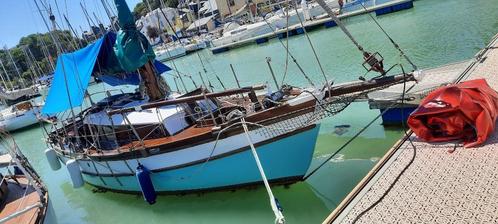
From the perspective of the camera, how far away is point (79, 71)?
40.8 ft

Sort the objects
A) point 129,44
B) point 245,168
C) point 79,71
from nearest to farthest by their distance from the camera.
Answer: point 245,168, point 129,44, point 79,71

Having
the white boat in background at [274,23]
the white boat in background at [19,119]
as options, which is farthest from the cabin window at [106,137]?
the white boat in background at [274,23]

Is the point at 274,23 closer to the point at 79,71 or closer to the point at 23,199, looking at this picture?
the point at 79,71

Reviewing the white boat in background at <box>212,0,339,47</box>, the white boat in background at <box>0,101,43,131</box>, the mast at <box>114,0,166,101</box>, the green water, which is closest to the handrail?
the mast at <box>114,0,166,101</box>

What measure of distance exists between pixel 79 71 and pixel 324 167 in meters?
7.84

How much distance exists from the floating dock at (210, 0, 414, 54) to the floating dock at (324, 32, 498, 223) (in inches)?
1157

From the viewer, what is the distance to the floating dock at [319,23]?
42031 mm

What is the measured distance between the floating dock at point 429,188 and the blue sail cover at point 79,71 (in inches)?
358

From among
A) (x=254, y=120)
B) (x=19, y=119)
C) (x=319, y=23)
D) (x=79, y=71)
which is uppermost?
(x=79, y=71)

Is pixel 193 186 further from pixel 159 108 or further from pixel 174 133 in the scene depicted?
pixel 159 108

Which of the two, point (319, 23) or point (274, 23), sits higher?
point (274, 23)

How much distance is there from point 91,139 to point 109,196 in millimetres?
1982

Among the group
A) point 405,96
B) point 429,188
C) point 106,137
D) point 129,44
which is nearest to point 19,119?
point 106,137

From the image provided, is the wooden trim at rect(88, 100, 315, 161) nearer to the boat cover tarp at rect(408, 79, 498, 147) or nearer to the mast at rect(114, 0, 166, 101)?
the boat cover tarp at rect(408, 79, 498, 147)
